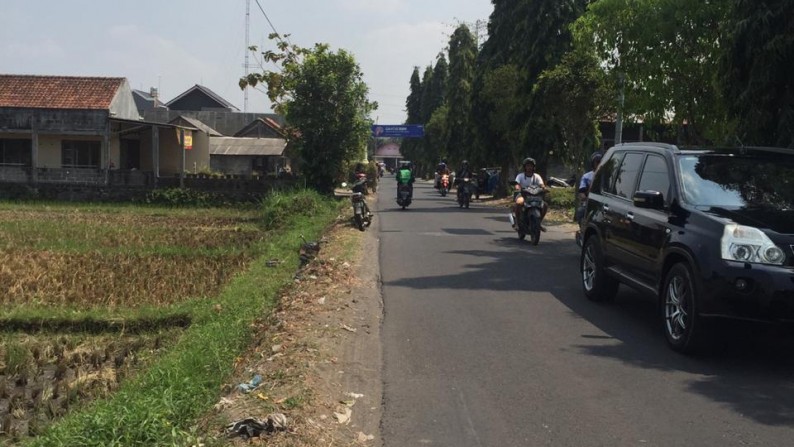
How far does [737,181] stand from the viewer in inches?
299

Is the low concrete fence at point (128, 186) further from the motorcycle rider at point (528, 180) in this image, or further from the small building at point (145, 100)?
the small building at point (145, 100)

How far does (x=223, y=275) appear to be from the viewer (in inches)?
572

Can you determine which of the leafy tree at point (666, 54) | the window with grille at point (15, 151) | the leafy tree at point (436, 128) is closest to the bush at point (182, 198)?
the window with grille at point (15, 151)

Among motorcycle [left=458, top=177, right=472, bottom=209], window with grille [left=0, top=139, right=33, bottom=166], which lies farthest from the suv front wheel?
window with grille [left=0, top=139, right=33, bottom=166]

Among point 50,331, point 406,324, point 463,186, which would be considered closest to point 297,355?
point 406,324

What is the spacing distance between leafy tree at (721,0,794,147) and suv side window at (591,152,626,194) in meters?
2.13

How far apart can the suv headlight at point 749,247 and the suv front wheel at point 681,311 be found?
47 cm

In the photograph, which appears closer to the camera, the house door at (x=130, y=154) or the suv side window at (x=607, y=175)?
the suv side window at (x=607, y=175)

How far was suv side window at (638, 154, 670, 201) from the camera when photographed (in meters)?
7.90

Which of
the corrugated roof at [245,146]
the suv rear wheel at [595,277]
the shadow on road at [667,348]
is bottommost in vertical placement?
the shadow on road at [667,348]

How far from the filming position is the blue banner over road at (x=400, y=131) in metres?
73.5

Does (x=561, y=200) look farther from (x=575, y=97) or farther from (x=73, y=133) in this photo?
(x=73, y=133)

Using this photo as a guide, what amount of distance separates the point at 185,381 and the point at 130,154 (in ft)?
120

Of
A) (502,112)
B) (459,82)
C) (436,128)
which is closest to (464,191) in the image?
(502,112)
